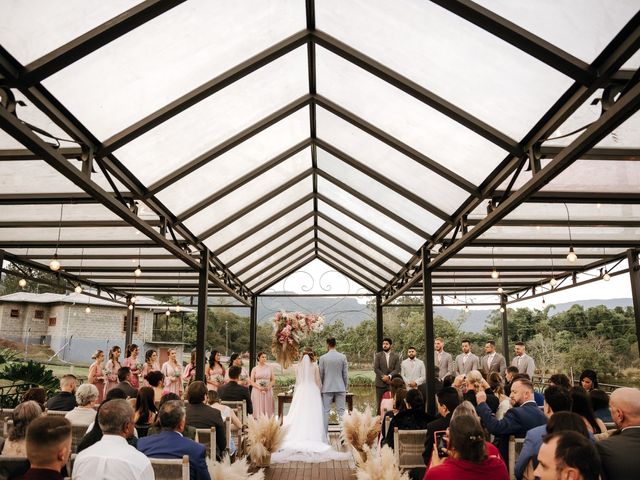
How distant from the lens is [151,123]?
4.63 m

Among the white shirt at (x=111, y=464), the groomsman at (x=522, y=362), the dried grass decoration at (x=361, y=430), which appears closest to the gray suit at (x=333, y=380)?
the dried grass decoration at (x=361, y=430)

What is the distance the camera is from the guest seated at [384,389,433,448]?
480 cm

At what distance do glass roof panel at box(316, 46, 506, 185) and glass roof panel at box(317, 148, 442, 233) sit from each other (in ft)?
5.83

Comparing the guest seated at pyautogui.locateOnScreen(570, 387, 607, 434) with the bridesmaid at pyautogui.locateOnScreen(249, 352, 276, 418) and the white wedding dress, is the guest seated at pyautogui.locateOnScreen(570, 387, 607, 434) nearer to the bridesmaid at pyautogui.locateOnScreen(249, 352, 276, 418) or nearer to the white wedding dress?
the white wedding dress

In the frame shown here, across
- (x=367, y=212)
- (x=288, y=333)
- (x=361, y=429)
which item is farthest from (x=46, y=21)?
(x=288, y=333)

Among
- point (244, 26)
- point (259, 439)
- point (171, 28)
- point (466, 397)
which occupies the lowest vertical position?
point (259, 439)

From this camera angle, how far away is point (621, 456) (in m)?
2.40

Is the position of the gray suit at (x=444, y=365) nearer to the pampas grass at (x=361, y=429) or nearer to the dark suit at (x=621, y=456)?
the pampas grass at (x=361, y=429)

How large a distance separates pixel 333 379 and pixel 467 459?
22.2 feet

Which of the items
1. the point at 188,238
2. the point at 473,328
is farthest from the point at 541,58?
the point at 473,328

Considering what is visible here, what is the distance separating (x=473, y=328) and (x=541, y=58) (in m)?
17.9

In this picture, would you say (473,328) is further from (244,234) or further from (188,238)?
(188,238)

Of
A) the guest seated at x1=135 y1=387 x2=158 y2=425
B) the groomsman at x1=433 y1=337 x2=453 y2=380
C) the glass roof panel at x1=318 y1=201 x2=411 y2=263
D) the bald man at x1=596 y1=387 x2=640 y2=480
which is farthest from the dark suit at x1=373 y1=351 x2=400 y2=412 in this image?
the bald man at x1=596 y1=387 x2=640 y2=480

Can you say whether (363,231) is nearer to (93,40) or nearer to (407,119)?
(407,119)
